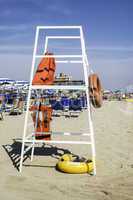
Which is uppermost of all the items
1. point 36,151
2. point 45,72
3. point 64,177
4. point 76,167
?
point 45,72

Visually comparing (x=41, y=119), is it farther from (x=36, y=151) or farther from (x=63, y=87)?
(x=63, y=87)

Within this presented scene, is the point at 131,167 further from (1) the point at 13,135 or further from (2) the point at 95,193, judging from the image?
(1) the point at 13,135

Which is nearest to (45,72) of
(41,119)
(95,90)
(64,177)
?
(95,90)

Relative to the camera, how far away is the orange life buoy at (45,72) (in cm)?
721

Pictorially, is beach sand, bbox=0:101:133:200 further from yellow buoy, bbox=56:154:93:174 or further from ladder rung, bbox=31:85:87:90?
ladder rung, bbox=31:85:87:90

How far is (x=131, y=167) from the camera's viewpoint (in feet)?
24.3

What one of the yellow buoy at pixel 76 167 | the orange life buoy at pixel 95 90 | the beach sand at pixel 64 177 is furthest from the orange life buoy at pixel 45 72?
the beach sand at pixel 64 177

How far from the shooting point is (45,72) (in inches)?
289

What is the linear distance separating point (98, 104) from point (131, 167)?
1466 mm

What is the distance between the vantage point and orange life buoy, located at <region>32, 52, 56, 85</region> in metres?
7.21

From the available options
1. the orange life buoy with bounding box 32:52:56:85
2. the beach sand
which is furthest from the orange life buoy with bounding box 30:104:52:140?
the orange life buoy with bounding box 32:52:56:85

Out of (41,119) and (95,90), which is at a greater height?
(95,90)

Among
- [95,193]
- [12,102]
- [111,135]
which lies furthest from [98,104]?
[12,102]

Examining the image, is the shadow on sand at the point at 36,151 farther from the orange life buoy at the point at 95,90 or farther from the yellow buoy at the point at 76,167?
the orange life buoy at the point at 95,90
